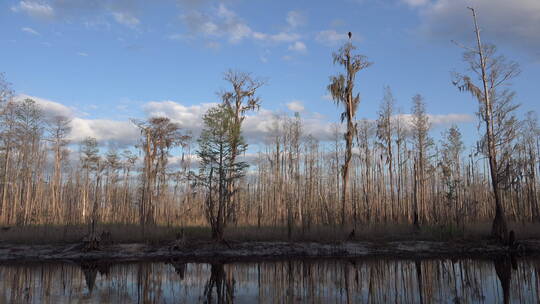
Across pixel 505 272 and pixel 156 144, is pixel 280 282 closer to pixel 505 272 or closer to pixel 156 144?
pixel 505 272

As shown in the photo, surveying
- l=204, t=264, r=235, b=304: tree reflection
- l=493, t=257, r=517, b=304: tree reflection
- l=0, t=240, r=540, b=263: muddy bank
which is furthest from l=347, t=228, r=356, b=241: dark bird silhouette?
l=204, t=264, r=235, b=304: tree reflection

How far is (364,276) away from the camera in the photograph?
37.1 feet

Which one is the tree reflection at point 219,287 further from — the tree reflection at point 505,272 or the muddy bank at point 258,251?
the tree reflection at point 505,272

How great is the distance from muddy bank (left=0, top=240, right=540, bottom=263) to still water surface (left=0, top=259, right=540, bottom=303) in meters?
2.29

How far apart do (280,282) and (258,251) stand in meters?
7.67

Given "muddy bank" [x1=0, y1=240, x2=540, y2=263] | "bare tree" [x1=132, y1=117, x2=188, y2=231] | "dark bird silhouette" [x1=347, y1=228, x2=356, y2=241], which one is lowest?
"muddy bank" [x1=0, y1=240, x2=540, y2=263]

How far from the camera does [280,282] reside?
10484 millimetres

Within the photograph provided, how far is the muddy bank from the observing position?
17.1 m

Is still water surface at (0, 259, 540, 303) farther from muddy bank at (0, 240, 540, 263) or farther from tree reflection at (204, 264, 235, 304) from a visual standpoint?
muddy bank at (0, 240, 540, 263)

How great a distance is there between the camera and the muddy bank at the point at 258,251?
17125mm

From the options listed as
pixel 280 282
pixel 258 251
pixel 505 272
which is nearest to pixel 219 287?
pixel 280 282

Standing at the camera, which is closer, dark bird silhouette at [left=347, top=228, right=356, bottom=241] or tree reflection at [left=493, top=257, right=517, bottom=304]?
tree reflection at [left=493, top=257, right=517, bottom=304]

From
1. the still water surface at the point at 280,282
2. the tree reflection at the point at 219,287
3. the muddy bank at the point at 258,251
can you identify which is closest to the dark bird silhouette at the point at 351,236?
the muddy bank at the point at 258,251

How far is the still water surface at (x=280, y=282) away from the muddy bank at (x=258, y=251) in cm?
229
